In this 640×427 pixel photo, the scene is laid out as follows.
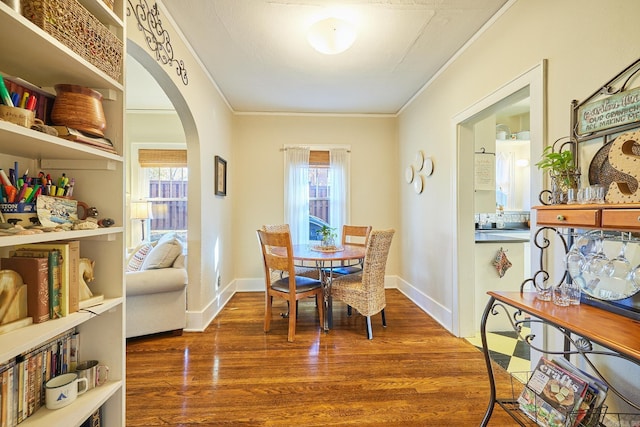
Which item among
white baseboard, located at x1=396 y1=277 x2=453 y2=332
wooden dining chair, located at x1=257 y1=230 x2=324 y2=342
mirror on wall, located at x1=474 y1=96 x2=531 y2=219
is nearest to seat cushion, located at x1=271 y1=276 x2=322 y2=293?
wooden dining chair, located at x1=257 y1=230 x2=324 y2=342

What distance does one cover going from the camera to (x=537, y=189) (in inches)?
67.0

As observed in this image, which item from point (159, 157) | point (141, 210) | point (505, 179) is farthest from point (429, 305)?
point (159, 157)

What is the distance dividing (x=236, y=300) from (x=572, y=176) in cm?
352

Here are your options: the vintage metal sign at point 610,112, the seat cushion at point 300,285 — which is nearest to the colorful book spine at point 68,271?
the seat cushion at point 300,285

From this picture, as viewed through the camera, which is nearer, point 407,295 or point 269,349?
point 269,349

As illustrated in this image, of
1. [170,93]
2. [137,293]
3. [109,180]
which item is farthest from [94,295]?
[170,93]

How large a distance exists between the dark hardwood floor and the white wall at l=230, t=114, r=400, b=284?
1593mm

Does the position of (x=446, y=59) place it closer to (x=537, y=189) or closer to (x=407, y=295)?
(x=537, y=189)

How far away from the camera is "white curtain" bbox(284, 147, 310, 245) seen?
161 inches

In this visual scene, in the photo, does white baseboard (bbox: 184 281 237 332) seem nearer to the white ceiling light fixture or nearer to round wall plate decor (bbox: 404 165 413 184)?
the white ceiling light fixture

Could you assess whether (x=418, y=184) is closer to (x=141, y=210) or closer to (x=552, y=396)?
(x=552, y=396)

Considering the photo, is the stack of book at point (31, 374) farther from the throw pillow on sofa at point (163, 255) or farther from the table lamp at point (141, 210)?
the table lamp at point (141, 210)

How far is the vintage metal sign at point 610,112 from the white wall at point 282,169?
2.84m

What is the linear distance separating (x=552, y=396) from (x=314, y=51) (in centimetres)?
281
